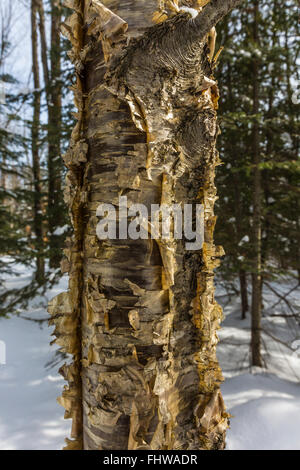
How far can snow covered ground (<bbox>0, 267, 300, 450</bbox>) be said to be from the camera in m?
3.30

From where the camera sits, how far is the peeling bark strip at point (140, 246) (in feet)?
2.32

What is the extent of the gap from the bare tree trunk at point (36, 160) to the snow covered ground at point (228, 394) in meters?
1.59

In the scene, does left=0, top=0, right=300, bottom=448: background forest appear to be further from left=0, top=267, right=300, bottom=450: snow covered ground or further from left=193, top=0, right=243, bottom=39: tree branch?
left=193, top=0, right=243, bottom=39: tree branch

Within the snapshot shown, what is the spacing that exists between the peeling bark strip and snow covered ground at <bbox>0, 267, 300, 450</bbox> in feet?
10.2

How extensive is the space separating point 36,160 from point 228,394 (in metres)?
6.39

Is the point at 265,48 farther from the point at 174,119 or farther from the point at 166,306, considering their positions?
the point at 166,306

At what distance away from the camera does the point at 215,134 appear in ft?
2.72

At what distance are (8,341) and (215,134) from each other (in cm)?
672

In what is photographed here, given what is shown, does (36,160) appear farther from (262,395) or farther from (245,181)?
(262,395)

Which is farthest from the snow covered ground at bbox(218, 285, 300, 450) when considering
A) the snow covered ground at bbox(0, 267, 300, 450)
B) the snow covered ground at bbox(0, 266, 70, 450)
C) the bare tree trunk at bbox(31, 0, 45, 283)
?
the bare tree trunk at bbox(31, 0, 45, 283)

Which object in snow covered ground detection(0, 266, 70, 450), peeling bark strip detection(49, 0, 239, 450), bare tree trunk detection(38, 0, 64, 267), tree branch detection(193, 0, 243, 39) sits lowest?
snow covered ground detection(0, 266, 70, 450)

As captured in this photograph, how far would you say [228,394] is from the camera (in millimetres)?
4238

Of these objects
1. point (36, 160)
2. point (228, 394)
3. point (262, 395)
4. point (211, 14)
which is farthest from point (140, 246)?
point (36, 160)

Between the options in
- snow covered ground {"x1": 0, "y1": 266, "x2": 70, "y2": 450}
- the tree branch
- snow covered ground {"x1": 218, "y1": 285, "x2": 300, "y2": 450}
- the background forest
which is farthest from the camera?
the background forest
